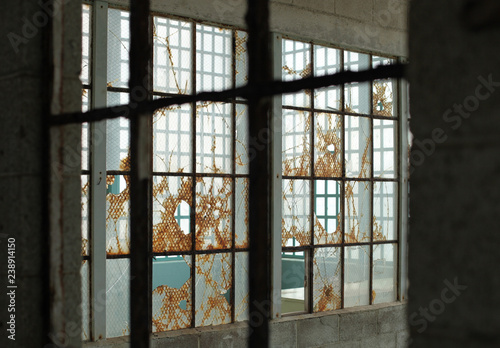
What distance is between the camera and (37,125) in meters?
1.30

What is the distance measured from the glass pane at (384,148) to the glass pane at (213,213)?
1434mm

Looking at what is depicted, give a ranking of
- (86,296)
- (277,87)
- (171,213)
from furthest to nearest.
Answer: (171,213)
(86,296)
(277,87)

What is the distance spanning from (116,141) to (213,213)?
2.50 feet

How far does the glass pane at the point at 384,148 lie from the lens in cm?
458

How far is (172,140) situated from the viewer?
3.47 metres

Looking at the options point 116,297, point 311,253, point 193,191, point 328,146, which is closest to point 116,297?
point 116,297

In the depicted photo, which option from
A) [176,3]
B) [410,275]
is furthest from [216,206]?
[410,275]

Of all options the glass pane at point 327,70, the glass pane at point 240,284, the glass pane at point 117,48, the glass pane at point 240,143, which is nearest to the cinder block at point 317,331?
the glass pane at point 240,284

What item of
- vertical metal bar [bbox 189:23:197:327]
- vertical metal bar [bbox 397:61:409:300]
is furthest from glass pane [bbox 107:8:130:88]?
vertical metal bar [bbox 397:61:409:300]

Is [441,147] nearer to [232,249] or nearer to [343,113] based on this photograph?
[232,249]

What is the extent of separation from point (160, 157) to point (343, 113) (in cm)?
156

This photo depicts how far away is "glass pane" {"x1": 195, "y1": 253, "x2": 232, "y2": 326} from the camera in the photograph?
356 cm

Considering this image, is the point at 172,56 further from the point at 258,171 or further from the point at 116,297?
the point at 258,171

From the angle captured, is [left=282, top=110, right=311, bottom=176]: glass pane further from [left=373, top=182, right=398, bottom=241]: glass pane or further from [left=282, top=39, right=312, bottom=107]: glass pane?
[left=373, top=182, right=398, bottom=241]: glass pane
